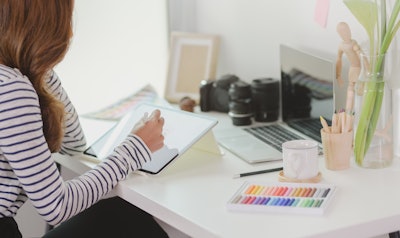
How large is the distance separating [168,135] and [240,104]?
341 millimetres

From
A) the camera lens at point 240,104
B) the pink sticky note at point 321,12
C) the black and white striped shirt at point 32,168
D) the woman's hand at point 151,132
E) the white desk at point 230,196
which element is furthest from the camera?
the camera lens at point 240,104

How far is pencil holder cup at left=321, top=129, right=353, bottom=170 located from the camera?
1567mm

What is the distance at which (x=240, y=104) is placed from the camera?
202 cm

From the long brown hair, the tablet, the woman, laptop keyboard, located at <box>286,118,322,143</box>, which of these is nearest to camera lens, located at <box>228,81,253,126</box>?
laptop keyboard, located at <box>286,118,322,143</box>

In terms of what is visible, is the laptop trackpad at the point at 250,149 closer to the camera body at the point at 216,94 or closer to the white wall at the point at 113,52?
the camera body at the point at 216,94

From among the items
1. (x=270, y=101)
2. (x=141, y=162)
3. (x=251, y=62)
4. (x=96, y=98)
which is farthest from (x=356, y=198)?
(x=96, y=98)

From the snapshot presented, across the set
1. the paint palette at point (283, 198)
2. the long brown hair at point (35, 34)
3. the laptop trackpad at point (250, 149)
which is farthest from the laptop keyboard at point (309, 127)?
the long brown hair at point (35, 34)

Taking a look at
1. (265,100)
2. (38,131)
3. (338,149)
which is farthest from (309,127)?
(38,131)

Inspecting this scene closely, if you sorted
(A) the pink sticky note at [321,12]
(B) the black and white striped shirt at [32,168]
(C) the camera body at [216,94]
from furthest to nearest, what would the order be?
(C) the camera body at [216,94]
(A) the pink sticky note at [321,12]
(B) the black and white striped shirt at [32,168]

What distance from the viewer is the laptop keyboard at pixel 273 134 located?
1842 mm

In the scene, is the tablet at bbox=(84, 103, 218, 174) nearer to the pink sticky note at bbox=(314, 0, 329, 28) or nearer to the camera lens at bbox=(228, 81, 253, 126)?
the camera lens at bbox=(228, 81, 253, 126)

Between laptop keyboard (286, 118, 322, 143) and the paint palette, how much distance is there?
37 centimetres

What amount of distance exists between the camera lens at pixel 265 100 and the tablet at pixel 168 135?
31 centimetres

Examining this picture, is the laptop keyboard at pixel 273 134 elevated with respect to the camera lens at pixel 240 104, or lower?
lower
